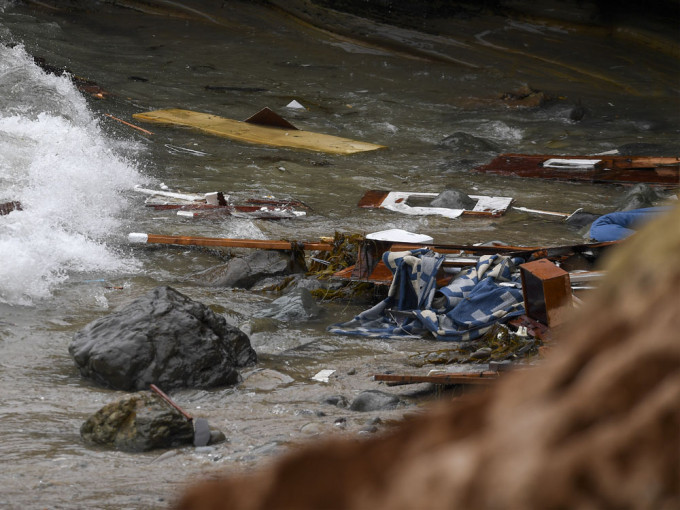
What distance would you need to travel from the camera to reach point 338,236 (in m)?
8.30

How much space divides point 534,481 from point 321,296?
7.27 m

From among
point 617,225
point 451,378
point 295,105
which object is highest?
point 617,225

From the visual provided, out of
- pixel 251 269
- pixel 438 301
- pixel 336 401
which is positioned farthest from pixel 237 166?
pixel 336 401

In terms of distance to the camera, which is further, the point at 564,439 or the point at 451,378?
the point at 451,378

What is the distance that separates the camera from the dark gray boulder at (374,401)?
4832mm

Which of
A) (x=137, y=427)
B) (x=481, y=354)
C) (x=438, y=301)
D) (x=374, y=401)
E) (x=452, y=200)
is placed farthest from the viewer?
(x=452, y=200)

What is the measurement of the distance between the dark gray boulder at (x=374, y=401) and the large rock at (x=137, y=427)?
3.40 ft

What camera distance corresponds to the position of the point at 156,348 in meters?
5.44

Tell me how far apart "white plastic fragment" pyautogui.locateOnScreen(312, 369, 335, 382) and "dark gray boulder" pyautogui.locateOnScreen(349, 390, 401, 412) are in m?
0.77

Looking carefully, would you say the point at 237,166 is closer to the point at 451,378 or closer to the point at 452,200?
the point at 452,200

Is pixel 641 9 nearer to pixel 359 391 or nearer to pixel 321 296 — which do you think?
pixel 321 296

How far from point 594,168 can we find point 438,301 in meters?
6.55

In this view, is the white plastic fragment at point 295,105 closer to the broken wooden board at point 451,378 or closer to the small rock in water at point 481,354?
the small rock in water at point 481,354

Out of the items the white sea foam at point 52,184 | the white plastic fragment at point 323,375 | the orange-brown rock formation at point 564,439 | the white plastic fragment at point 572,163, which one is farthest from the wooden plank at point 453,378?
the white plastic fragment at point 572,163
